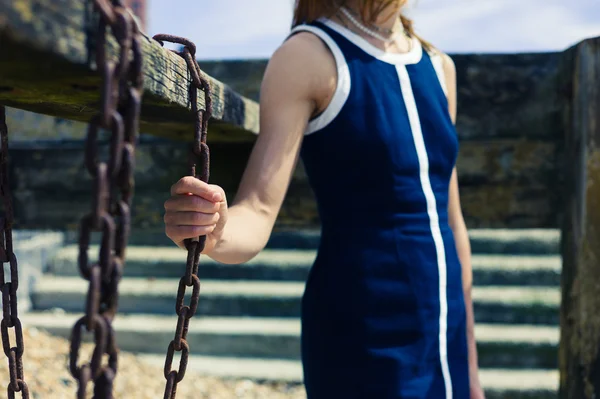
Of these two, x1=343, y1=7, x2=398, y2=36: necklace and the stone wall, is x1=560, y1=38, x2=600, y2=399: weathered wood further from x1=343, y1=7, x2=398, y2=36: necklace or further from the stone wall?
x1=343, y1=7, x2=398, y2=36: necklace

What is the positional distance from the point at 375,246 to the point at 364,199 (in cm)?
12

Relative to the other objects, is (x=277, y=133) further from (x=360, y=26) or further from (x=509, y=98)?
(x=509, y=98)

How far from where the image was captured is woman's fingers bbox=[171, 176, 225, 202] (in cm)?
108

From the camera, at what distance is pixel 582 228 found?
6.92 feet

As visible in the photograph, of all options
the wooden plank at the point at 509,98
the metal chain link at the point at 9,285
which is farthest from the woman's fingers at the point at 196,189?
the wooden plank at the point at 509,98

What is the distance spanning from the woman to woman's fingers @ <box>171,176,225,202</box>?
0.33 m

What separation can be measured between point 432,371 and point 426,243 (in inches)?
12.5

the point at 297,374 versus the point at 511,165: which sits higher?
the point at 511,165

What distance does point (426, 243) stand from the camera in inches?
63.9

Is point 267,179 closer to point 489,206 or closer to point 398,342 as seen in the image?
point 398,342

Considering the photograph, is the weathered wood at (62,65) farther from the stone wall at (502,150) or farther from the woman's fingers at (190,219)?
the stone wall at (502,150)

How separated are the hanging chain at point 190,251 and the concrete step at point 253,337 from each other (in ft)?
11.3

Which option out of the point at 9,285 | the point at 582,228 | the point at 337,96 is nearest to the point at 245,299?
the point at 582,228

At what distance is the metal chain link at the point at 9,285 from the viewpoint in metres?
1.11
